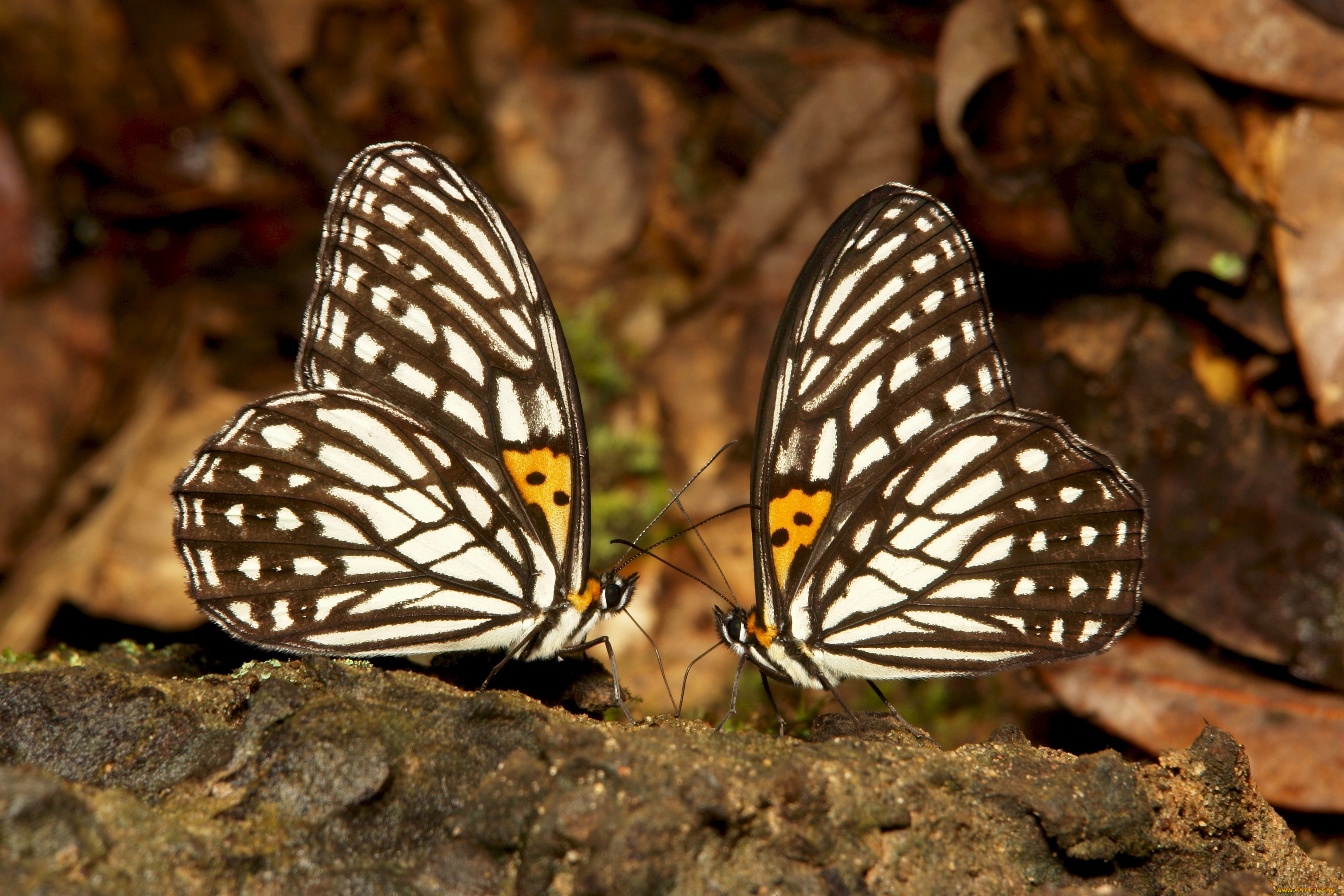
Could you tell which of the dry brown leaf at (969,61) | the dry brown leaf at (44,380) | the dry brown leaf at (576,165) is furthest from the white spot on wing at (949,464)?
the dry brown leaf at (44,380)

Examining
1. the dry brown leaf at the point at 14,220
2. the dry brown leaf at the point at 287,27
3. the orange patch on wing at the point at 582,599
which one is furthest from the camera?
the dry brown leaf at the point at 287,27

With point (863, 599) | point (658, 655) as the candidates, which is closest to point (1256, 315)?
point (863, 599)

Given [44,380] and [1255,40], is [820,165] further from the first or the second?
[44,380]

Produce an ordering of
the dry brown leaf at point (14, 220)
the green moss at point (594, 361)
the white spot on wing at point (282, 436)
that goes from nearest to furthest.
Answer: the white spot on wing at point (282, 436), the green moss at point (594, 361), the dry brown leaf at point (14, 220)

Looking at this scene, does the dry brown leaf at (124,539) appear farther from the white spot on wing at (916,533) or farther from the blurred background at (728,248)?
the white spot on wing at (916,533)

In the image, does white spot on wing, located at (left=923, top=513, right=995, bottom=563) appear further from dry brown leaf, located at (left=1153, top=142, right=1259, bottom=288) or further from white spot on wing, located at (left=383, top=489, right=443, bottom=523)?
dry brown leaf, located at (left=1153, top=142, right=1259, bottom=288)

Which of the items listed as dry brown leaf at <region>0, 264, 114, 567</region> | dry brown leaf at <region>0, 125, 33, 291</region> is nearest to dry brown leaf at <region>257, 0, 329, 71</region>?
dry brown leaf at <region>0, 125, 33, 291</region>

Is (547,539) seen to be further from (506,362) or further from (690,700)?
(690,700)

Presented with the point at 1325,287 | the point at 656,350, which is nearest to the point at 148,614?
the point at 656,350
